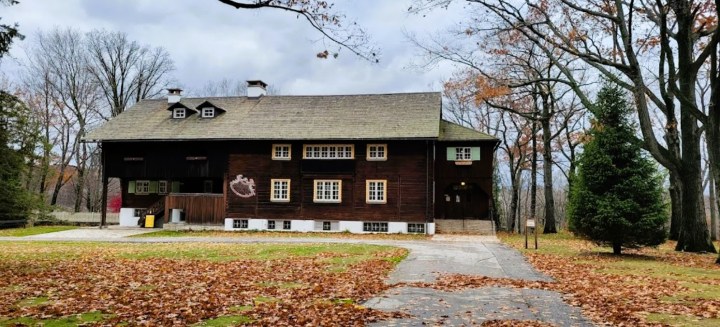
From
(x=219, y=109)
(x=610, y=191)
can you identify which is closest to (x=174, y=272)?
(x=610, y=191)

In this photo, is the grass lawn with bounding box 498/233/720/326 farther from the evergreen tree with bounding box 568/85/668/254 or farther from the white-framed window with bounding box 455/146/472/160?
the white-framed window with bounding box 455/146/472/160

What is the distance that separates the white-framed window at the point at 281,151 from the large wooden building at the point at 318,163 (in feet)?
0.20

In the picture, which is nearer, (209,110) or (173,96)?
(209,110)

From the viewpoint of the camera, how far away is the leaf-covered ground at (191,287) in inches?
322

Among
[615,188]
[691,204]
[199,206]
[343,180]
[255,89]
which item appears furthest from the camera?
A: [255,89]

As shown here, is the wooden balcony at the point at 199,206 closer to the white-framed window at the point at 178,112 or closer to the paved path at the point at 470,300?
the white-framed window at the point at 178,112

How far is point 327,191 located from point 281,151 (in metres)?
3.83

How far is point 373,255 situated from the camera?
18.4 metres

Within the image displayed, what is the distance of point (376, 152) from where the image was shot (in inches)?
1284

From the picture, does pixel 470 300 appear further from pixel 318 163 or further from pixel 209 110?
pixel 209 110

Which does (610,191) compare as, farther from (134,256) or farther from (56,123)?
(56,123)

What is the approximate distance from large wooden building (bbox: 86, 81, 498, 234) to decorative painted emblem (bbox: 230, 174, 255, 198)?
2.4 inches

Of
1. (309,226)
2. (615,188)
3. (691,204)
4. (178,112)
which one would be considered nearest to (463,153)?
(309,226)

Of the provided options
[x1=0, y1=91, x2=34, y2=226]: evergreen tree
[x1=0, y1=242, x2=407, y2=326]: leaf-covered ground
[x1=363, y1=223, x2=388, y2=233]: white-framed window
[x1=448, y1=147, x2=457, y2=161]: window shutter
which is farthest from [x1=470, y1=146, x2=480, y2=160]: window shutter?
[x1=0, y1=91, x2=34, y2=226]: evergreen tree
